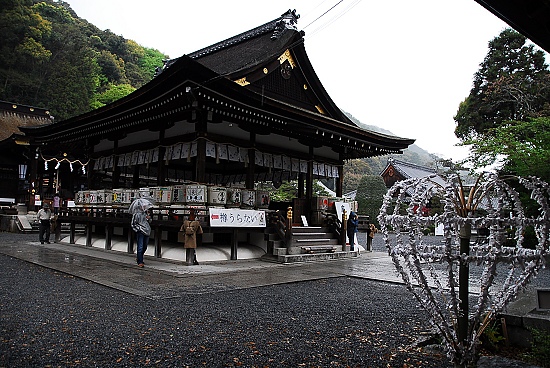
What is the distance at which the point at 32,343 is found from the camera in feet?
13.1

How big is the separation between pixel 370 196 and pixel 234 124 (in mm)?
23738

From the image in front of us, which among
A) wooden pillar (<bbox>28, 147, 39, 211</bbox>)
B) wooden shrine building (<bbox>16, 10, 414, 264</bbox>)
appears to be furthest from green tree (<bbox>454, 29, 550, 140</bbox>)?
wooden pillar (<bbox>28, 147, 39, 211</bbox>)

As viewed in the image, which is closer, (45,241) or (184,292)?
(184,292)

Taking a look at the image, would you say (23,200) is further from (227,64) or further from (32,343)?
(32,343)

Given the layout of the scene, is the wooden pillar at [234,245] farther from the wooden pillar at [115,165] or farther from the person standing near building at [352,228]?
the wooden pillar at [115,165]

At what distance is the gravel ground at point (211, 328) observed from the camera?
3.71 meters

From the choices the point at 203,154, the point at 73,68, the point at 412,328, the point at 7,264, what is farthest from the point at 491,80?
the point at 73,68

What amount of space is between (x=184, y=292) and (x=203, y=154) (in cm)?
549

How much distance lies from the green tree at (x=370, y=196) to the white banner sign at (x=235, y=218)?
2333 centimetres

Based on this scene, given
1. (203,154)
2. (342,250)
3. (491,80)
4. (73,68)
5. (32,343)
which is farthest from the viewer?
(73,68)

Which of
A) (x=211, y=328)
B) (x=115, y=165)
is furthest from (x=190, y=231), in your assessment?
(x=115, y=165)

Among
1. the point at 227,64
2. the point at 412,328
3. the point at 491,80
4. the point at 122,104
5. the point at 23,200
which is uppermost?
the point at 491,80

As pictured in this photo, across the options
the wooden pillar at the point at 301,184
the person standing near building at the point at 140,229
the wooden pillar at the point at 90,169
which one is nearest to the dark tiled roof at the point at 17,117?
the wooden pillar at the point at 90,169

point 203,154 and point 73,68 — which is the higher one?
point 73,68
